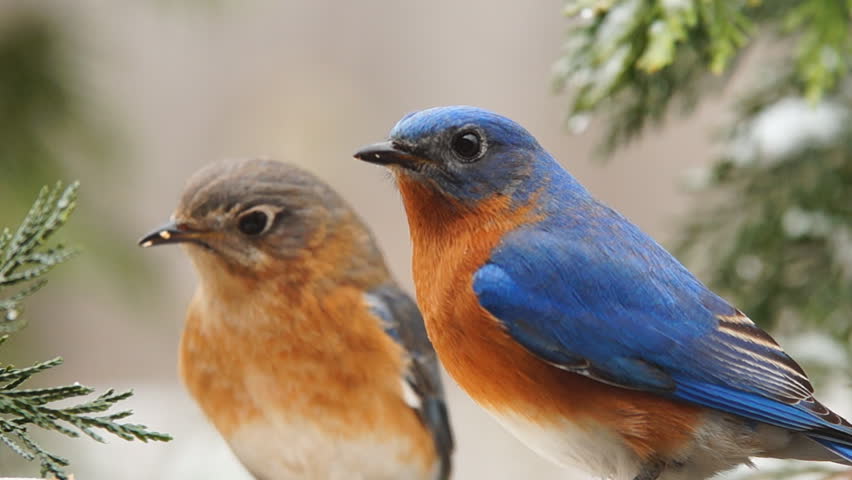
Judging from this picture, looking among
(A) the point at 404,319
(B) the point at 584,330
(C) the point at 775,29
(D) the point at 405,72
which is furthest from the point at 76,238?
(D) the point at 405,72

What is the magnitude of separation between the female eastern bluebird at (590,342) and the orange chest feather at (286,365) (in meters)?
0.39

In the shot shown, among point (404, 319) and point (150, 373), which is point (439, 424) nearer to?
point (404, 319)

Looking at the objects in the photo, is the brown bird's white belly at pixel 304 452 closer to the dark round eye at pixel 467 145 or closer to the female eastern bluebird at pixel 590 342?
the female eastern bluebird at pixel 590 342

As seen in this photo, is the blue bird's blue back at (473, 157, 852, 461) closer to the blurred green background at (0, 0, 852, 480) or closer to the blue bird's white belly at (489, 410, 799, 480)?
the blue bird's white belly at (489, 410, 799, 480)

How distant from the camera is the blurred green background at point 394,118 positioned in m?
2.69

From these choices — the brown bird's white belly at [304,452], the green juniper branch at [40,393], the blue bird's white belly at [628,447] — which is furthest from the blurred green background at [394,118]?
the green juniper branch at [40,393]

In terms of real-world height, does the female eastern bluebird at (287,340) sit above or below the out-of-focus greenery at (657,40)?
below

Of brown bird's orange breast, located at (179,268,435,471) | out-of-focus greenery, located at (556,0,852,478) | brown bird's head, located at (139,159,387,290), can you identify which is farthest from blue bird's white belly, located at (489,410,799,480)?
out-of-focus greenery, located at (556,0,852,478)

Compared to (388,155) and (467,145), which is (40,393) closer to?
(388,155)

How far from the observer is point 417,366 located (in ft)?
7.75

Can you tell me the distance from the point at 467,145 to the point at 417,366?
2.28ft

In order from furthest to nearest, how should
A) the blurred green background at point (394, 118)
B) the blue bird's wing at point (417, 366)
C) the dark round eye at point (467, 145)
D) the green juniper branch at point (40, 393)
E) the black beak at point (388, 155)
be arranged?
the blurred green background at point (394, 118)
the blue bird's wing at point (417, 366)
the dark round eye at point (467, 145)
the black beak at point (388, 155)
the green juniper branch at point (40, 393)

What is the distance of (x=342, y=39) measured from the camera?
7.59m

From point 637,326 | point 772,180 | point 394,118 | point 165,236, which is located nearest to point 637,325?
point 637,326
